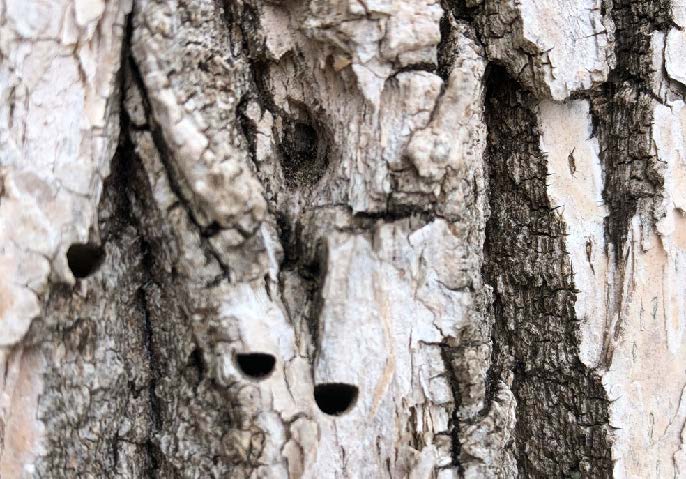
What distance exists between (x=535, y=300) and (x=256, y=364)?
21.6 inches

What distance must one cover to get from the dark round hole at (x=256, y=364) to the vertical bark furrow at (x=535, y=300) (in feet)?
1.45

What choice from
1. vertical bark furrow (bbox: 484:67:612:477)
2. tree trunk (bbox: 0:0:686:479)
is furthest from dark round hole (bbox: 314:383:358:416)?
vertical bark furrow (bbox: 484:67:612:477)

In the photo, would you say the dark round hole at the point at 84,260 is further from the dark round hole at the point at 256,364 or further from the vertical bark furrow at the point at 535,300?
the vertical bark furrow at the point at 535,300

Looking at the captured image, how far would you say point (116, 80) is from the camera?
3.52 feet

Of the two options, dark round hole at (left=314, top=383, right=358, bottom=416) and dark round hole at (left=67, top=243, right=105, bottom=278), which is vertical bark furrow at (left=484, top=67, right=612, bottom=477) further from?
dark round hole at (left=67, top=243, right=105, bottom=278)

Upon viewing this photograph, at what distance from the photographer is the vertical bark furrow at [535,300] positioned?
1.28 metres

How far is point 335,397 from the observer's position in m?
1.13

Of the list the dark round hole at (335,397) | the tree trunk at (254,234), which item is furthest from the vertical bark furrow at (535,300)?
the dark round hole at (335,397)

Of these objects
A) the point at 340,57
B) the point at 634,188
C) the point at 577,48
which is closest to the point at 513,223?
the point at 634,188

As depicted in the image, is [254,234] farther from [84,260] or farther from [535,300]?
[535,300]

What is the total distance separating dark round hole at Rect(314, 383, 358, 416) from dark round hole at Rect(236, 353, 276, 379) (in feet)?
0.28

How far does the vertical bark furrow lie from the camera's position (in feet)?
4.20

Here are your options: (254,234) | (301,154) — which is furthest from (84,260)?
(301,154)

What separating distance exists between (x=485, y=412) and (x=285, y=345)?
0.36 meters
